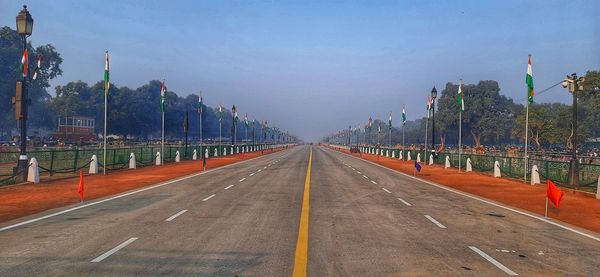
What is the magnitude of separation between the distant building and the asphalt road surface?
77.3 m

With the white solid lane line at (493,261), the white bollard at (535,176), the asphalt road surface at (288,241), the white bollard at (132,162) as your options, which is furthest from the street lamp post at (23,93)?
the white bollard at (535,176)

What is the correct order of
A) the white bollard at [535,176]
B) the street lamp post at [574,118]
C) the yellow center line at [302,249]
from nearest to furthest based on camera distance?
the yellow center line at [302,249] < the street lamp post at [574,118] < the white bollard at [535,176]

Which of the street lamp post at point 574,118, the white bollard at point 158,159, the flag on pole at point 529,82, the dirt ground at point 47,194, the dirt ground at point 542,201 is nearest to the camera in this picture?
the dirt ground at point 542,201

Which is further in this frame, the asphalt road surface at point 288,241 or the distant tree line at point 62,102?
the distant tree line at point 62,102

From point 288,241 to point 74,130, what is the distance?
88.9 meters

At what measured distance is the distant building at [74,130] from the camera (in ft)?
282

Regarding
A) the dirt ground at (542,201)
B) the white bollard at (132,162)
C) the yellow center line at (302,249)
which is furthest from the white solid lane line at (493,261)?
the white bollard at (132,162)

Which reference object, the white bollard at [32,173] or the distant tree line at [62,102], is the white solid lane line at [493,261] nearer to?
the white bollard at [32,173]

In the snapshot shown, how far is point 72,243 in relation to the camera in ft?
31.3

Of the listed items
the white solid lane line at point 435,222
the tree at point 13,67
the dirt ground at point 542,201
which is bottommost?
the dirt ground at point 542,201

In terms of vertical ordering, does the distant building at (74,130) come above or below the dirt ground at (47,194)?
above

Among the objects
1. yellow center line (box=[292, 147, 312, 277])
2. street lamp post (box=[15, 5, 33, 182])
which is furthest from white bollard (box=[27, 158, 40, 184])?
yellow center line (box=[292, 147, 312, 277])

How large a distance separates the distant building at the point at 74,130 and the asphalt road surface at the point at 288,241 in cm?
7730

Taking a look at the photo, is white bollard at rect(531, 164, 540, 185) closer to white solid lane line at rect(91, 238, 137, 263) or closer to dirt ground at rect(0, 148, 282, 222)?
Result: dirt ground at rect(0, 148, 282, 222)
